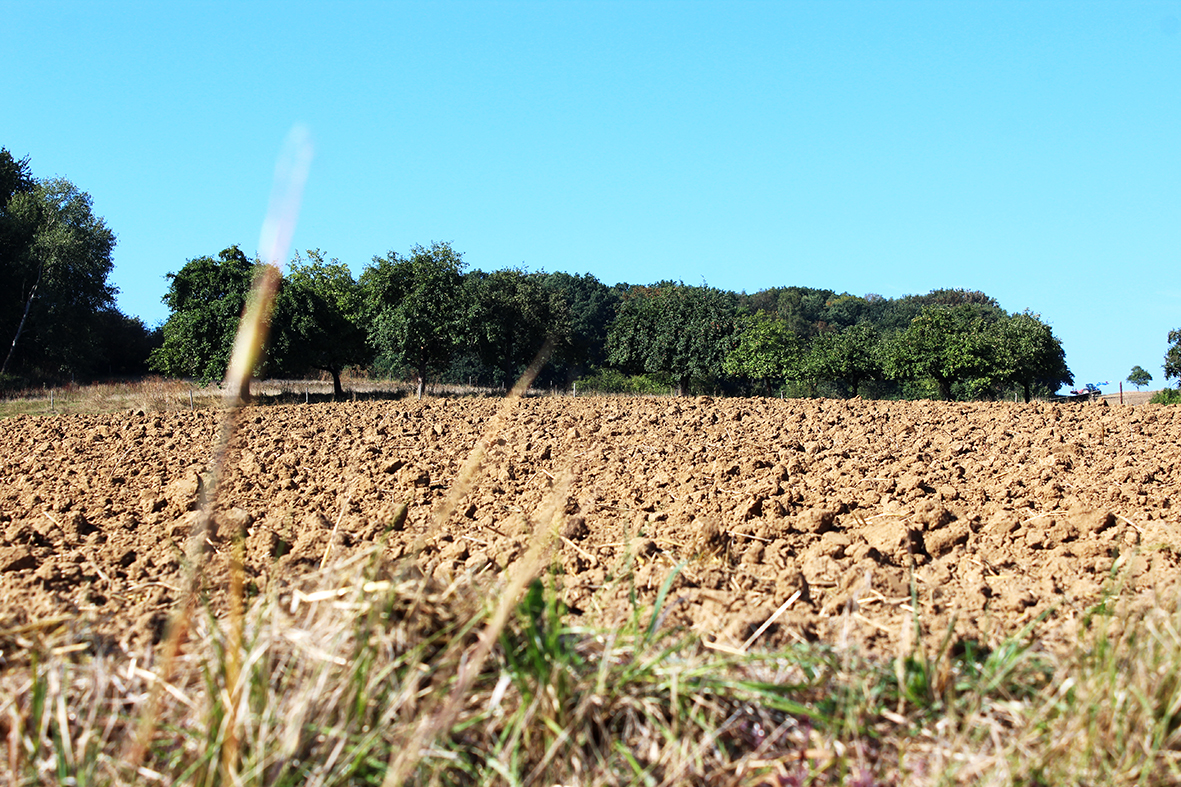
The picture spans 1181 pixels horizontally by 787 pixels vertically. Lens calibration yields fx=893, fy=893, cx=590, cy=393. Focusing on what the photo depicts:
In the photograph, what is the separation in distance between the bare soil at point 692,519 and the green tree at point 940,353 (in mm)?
24189

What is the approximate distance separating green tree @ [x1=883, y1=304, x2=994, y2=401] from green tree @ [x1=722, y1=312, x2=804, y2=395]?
5581 millimetres

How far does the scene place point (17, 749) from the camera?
82.0 inches

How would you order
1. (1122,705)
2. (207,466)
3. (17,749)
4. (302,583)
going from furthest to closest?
1. (207,466)
2. (302,583)
3. (1122,705)
4. (17,749)

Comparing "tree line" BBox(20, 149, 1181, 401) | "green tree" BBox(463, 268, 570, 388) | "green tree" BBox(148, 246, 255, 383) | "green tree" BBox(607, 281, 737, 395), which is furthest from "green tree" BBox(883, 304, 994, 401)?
"green tree" BBox(148, 246, 255, 383)

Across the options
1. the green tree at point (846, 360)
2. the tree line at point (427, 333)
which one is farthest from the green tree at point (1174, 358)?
the green tree at point (846, 360)

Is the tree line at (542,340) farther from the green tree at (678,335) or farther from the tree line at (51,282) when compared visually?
the tree line at (51,282)

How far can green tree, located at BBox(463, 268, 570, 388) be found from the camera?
137ft

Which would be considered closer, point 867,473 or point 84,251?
point 867,473

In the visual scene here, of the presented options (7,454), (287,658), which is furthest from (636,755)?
(7,454)

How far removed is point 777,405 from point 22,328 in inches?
1388

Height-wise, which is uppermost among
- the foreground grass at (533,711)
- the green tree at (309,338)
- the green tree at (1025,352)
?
the green tree at (1025,352)

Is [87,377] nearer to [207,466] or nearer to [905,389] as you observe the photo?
[207,466]

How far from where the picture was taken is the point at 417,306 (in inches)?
1361

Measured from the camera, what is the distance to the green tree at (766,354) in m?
43.3
